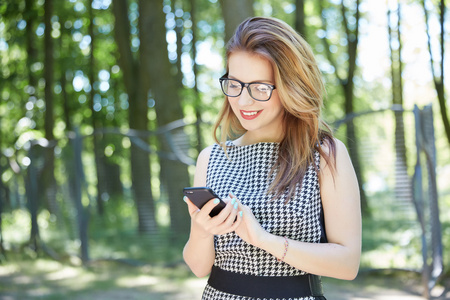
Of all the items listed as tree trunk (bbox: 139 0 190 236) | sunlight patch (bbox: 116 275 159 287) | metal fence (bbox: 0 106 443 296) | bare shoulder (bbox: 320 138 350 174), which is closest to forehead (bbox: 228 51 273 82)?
bare shoulder (bbox: 320 138 350 174)

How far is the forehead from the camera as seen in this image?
2262mm

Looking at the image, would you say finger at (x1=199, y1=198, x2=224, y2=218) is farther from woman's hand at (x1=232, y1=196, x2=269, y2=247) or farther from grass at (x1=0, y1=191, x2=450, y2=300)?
grass at (x1=0, y1=191, x2=450, y2=300)

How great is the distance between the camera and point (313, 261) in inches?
83.7

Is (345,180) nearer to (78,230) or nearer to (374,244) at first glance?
(374,244)

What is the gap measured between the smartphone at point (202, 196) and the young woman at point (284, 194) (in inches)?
1.7

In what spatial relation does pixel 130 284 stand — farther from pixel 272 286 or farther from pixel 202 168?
pixel 272 286

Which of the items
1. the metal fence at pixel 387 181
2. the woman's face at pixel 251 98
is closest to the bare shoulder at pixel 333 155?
the woman's face at pixel 251 98

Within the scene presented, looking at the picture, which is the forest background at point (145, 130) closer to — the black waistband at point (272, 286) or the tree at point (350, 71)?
the tree at point (350, 71)

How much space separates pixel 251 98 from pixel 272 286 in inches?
27.7

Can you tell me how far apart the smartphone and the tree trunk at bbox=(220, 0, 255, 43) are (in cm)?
532

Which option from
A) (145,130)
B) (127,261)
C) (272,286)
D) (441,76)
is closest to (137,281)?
(127,261)

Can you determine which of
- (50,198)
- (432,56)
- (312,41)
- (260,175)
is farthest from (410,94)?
(260,175)

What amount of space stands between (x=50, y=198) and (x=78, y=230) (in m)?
1.05

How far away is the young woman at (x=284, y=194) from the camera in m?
2.17
